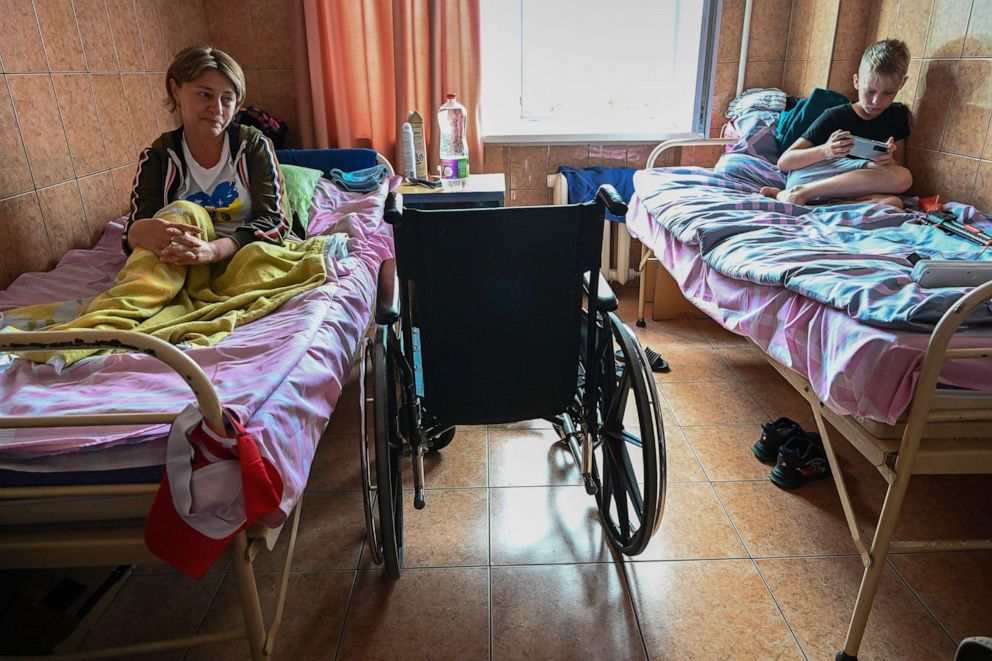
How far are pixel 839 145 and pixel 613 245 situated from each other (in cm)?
124

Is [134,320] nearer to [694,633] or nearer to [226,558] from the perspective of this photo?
[226,558]

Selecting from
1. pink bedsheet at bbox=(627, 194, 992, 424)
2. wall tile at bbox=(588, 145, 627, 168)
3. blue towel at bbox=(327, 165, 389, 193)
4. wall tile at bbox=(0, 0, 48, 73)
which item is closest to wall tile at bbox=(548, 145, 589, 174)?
wall tile at bbox=(588, 145, 627, 168)

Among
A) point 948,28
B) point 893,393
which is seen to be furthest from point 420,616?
point 948,28

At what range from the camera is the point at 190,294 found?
167cm

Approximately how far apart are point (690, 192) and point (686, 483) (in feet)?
4.05

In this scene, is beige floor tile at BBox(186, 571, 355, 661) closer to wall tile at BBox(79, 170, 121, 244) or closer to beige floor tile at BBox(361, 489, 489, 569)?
beige floor tile at BBox(361, 489, 489, 569)

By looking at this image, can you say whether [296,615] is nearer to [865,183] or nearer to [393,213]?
[393,213]

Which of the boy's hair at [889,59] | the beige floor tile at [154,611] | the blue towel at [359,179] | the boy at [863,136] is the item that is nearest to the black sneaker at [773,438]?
the boy at [863,136]

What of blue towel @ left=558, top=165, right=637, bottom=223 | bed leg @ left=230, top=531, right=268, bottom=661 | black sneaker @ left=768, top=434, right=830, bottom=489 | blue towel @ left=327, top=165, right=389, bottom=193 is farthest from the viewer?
blue towel @ left=558, top=165, right=637, bottom=223

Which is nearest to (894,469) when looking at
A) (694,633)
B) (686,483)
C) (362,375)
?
(694,633)

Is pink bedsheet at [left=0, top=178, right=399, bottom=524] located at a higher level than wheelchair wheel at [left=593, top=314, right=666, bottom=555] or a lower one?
higher

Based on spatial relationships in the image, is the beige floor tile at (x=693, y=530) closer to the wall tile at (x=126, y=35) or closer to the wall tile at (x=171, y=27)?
the wall tile at (x=126, y=35)

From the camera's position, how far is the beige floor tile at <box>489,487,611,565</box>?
1581mm

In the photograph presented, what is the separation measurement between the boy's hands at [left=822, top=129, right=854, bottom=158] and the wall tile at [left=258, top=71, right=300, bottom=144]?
236 cm
